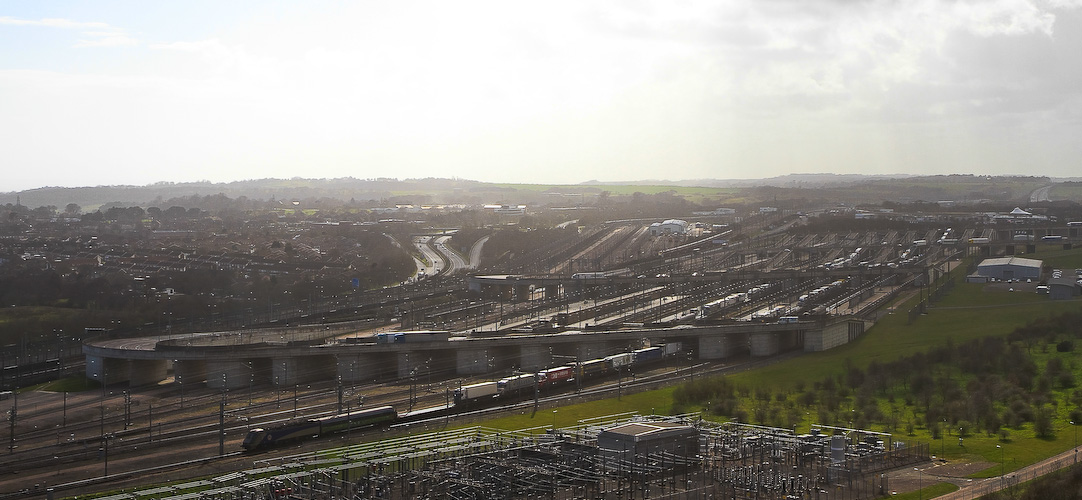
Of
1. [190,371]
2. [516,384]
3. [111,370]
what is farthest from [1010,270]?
[111,370]

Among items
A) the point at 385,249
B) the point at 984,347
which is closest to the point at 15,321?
the point at 385,249

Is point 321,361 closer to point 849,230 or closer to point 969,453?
point 969,453

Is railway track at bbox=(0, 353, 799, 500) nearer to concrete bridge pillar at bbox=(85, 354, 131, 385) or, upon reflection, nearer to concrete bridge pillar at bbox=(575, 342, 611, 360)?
concrete bridge pillar at bbox=(575, 342, 611, 360)

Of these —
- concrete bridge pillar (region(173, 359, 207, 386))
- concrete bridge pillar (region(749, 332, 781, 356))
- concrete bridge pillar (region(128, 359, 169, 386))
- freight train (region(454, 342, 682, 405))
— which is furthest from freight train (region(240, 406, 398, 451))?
concrete bridge pillar (region(749, 332, 781, 356))

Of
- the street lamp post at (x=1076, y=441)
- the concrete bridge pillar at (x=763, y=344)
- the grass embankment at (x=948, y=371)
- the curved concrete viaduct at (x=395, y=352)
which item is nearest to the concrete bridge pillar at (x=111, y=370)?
the curved concrete viaduct at (x=395, y=352)

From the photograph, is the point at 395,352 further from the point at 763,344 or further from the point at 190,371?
the point at 763,344

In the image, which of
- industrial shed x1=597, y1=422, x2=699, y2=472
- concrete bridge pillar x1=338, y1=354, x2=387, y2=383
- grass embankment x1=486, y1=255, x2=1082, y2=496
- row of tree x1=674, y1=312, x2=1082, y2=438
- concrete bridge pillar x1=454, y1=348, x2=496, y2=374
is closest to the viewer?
industrial shed x1=597, y1=422, x2=699, y2=472
